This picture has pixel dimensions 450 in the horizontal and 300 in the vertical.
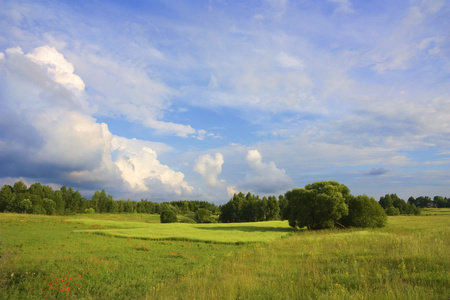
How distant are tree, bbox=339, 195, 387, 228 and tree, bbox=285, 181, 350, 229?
1.80 metres

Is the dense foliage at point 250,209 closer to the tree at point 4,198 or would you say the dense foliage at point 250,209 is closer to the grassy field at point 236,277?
the tree at point 4,198

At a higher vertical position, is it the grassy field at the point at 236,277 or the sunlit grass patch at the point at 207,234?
the grassy field at the point at 236,277

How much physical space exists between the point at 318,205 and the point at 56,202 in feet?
387

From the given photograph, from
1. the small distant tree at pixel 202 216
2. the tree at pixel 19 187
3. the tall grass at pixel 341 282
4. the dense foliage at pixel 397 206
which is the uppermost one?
the tree at pixel 19 187

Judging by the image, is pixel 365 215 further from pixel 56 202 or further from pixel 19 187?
pixel 19 187

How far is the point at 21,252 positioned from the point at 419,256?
25.7 metres

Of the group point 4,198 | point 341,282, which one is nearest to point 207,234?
point 341,282

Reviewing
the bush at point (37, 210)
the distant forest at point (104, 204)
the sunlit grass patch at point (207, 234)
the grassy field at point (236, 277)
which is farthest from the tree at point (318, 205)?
the bush at point (37, 210)

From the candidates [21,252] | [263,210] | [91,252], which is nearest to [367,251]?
[91,252]

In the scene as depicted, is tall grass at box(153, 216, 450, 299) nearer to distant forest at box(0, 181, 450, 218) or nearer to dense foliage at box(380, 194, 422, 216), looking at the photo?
distant forest at box(0, 181, 450, 218)

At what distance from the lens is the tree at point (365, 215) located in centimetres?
4053

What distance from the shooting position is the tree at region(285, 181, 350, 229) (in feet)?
129

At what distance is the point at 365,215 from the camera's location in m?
40.6

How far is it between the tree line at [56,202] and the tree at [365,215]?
→ 78645 millimetres
